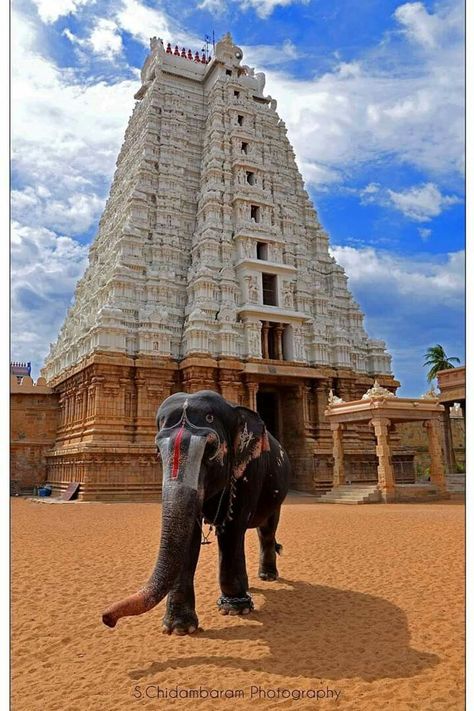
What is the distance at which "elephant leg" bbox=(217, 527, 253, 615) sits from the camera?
666 centimetres

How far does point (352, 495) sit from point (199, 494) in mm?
19395

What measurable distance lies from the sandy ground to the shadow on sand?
0.06ft

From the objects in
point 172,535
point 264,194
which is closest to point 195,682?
point 172,535

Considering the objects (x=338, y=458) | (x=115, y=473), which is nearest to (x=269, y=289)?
(x=338, y=458)

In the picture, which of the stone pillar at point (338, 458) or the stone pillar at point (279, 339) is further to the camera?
the stone pillar at point (279, 339)

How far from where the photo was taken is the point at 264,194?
3325 cm

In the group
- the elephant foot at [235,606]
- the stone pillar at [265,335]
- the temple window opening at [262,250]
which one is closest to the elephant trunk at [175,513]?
the elephant foot at [235,606]

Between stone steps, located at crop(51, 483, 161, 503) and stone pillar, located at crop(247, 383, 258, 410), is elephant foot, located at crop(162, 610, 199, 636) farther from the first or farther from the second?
stone pillar, located at crop(247, 383, 258, 410)

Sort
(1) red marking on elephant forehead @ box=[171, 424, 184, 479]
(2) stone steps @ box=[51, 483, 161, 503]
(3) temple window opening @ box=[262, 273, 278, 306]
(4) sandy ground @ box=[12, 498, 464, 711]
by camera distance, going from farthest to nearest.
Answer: (3) temple window opening @ box=[262, 273, 278, 306], (2) stone steps @ box=[51, 483, 161, 503], (1) red marking on elephant forehead @ box=[171, 424, 184, 479], (4) sandy ground @ box=[12, 498, 464, 711]

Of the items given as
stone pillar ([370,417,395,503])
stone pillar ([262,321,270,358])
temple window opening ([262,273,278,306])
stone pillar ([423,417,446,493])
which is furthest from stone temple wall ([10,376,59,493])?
stone pillar ([423,417,446,493])

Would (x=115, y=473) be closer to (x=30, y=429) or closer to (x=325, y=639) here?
(x=30, y=429)

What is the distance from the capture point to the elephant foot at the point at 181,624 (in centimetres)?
589

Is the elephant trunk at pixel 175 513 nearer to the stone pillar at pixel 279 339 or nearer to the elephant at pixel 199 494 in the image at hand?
the elephant at pixel 199 494

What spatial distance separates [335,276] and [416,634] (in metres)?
30.8
